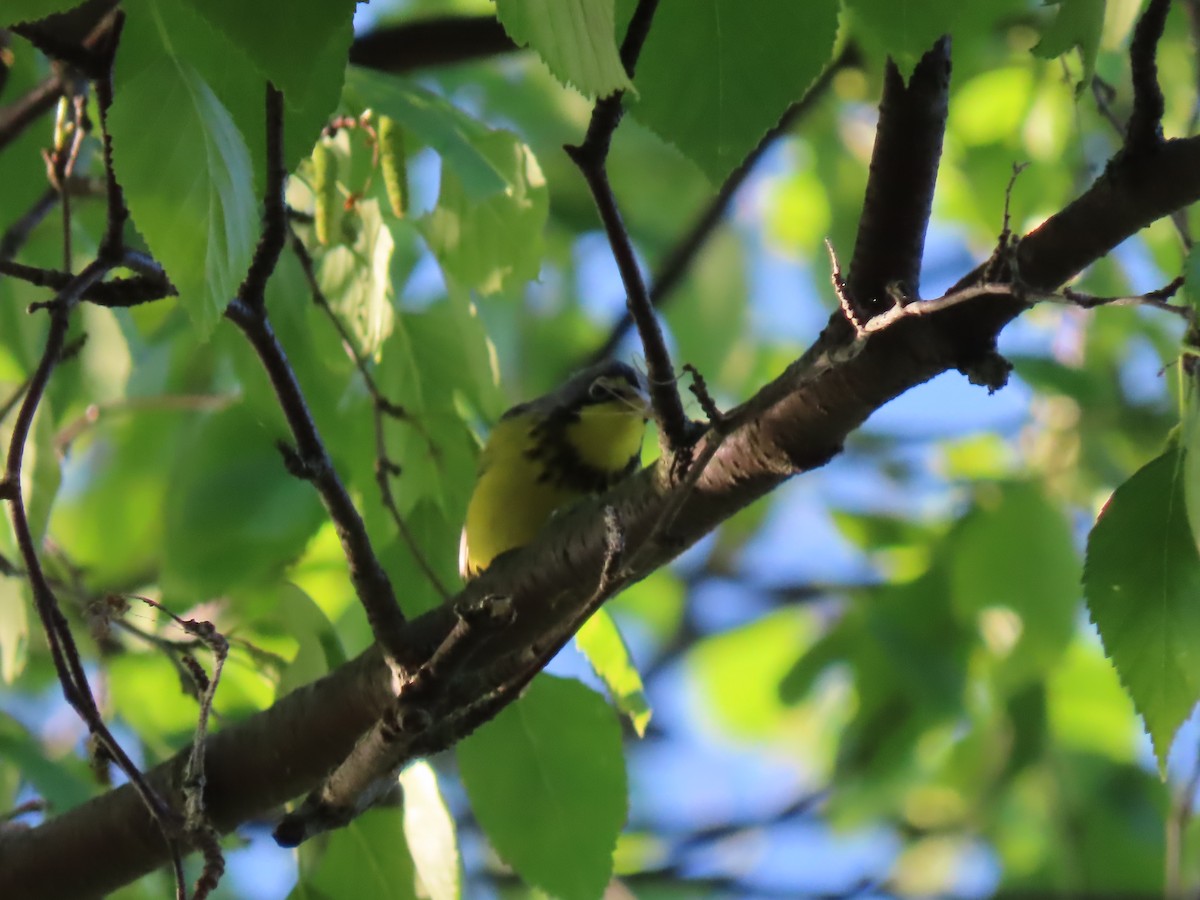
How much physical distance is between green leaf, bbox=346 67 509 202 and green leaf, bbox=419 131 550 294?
0.02m

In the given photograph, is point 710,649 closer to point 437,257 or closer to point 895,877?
point 895,877

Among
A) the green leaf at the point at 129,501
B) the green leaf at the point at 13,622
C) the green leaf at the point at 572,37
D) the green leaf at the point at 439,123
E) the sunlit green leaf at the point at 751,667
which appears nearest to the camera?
the green leaf at the point at 572,37

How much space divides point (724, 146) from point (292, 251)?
33.9 inches

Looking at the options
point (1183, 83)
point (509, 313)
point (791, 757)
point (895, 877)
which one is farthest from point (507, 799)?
point (791, 757)

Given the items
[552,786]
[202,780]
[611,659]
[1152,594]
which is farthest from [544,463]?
[1152,594]

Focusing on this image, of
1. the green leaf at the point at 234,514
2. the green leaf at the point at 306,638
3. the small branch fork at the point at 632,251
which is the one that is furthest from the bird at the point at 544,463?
the small branch fork at the point at 632,251

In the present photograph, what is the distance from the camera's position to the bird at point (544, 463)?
2.05 metres

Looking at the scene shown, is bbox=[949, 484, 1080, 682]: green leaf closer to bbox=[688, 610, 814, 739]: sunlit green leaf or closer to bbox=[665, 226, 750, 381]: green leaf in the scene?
bbox=[665, 226, 750, 381]: green leaf

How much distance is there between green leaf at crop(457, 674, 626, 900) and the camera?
1.31m

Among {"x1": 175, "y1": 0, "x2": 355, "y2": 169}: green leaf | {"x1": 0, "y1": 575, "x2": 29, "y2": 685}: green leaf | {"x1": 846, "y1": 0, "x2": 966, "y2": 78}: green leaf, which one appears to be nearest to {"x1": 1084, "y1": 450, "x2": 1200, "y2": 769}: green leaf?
{"x1": 846, "y1": 0, "x2": 966, "y2": 78}: green leaf

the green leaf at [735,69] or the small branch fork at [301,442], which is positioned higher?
the small branch fork at [301,442]

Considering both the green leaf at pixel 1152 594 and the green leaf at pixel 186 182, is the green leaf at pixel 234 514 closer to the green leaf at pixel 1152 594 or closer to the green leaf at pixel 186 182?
the green leaf at pixel 186 182

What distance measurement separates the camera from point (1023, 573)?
7.29 ft

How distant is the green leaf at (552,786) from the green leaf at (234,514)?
500 millimetres
